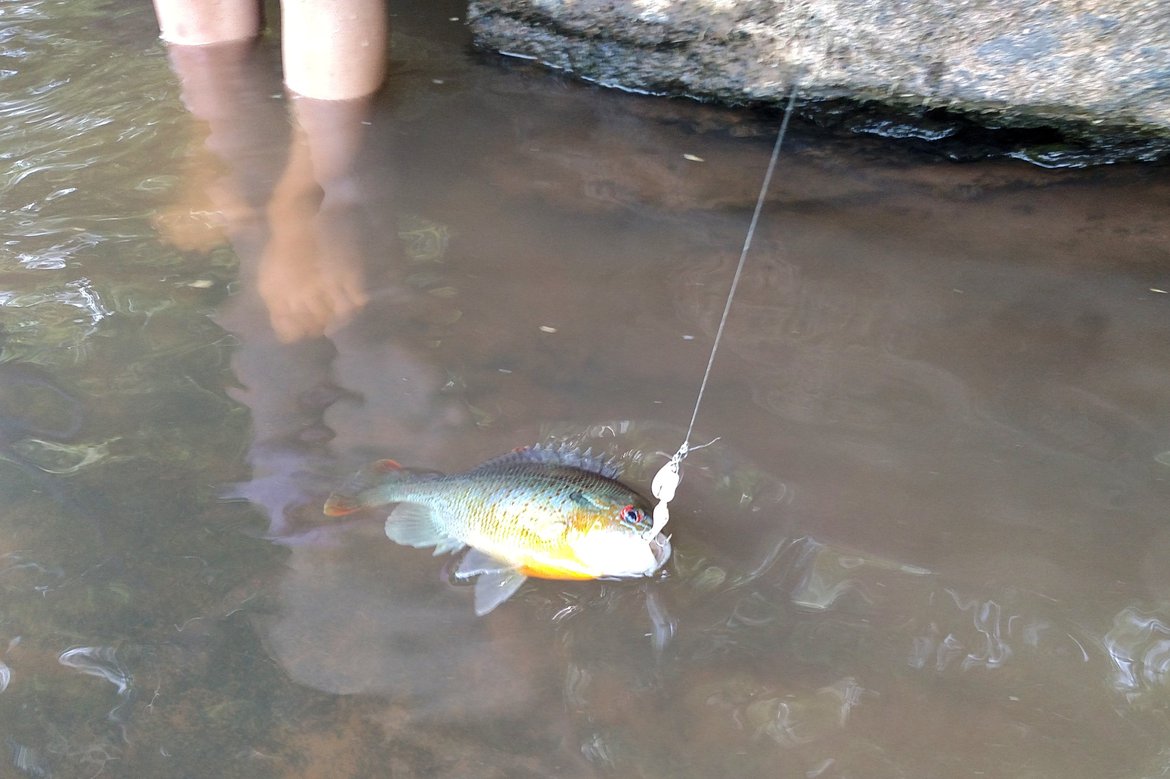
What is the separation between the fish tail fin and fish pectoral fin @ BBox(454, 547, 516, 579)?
238mm

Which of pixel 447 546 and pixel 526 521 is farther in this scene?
pixel 447 546

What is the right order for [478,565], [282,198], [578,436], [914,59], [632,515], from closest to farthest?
[632,515] < [478,565] < [578,436] < [282,198] < [914,59]

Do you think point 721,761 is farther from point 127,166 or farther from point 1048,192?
point 127,166

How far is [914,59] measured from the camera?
3621 mm

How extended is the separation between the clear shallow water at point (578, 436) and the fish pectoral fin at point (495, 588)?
4 centimetres

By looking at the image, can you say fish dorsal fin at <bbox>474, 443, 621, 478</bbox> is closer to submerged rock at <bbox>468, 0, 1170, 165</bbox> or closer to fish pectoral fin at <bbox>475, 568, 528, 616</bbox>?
fish pectoral fin at <bbox>475, 568, 528, 616</bbox>

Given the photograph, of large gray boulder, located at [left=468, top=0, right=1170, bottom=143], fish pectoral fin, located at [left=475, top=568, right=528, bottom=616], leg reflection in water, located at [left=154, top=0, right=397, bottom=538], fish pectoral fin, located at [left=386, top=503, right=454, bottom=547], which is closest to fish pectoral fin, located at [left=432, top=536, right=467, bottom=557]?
fish pectoral fin, located at [left=386, top=503, right=454, bottom=547]

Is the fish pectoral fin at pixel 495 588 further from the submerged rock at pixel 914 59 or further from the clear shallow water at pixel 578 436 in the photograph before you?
the submerged rock at pixel 914 59

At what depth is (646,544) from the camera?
1953 millimetres

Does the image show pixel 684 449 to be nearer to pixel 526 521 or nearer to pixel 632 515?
pixel 632 515

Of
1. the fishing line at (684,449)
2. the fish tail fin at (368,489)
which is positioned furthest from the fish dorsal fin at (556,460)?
the fish tail fin at (368,489)

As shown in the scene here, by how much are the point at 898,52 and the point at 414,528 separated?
2.72 metres

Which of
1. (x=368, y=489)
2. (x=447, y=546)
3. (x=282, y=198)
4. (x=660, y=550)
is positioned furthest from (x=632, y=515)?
(x=282, y=198)

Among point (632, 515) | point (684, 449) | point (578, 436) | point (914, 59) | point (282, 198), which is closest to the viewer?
point (632, 515)
